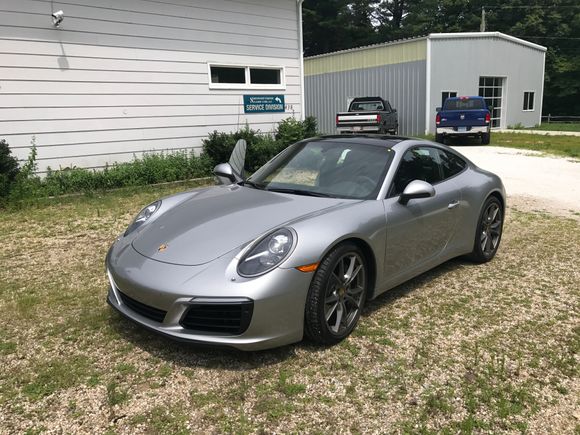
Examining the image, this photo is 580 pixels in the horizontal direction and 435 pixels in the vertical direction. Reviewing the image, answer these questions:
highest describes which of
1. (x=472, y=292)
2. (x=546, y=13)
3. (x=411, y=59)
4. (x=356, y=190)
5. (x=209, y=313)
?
(x=546, y=13)

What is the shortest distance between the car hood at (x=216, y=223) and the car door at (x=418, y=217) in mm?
460

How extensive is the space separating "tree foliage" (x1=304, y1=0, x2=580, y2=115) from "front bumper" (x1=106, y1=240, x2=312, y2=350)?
46207 mm

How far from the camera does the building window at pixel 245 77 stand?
36.8 feet

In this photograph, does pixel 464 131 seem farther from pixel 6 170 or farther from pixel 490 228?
pixel 6 170

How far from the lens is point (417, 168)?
430cm

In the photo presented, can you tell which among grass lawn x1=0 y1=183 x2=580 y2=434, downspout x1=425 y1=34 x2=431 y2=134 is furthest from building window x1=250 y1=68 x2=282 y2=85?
downspout x1=425 y1=34 x2=431 y2=134

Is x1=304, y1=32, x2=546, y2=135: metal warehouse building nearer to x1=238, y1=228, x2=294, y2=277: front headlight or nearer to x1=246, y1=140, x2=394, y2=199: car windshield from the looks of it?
x1=246, y1=140, x2=394, y2=199: car windshield

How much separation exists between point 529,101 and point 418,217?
32.4 m

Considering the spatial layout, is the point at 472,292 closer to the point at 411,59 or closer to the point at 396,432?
the point at 396,432

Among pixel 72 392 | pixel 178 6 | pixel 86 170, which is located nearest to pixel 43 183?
pixel 86 170

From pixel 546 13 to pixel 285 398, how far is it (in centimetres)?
5199

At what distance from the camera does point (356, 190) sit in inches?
152

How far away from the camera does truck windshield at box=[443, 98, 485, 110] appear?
18900 mm

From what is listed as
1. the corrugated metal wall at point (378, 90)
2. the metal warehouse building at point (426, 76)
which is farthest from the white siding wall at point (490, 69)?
the corrugated metal wall at point (378, 90)
